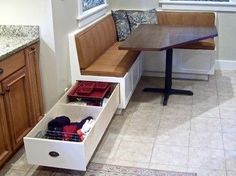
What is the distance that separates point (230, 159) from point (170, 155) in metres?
0.48

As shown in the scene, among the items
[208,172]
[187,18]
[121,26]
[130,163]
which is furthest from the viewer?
[187,18]

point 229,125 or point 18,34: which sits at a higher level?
point 18,34

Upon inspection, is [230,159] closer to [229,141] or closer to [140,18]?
[229,141]

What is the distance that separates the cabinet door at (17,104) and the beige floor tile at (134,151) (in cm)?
83

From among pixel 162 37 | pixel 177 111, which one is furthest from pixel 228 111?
pixel 162 37

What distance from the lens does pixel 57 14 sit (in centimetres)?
304

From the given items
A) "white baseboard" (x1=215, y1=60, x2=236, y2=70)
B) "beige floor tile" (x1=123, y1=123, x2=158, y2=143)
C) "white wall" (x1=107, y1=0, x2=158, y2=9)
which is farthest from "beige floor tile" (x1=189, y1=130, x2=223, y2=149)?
"white wall" (x1=107, y1=0, x2=158, y2=9)

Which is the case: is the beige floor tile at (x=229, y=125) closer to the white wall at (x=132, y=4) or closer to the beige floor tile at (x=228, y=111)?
the beige floor tile at (x=228, y=111)

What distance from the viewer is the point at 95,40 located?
372 cm

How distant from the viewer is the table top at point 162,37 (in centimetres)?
320

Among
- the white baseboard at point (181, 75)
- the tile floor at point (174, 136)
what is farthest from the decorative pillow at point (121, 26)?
the tile floor at point (174, 136)

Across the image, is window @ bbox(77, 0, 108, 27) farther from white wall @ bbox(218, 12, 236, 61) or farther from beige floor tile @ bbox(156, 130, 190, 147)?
white wall @ bbox(218, 12, 236, 61)

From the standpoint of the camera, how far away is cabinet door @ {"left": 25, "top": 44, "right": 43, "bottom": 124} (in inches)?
114

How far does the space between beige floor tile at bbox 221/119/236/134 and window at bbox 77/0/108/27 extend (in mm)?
1780
